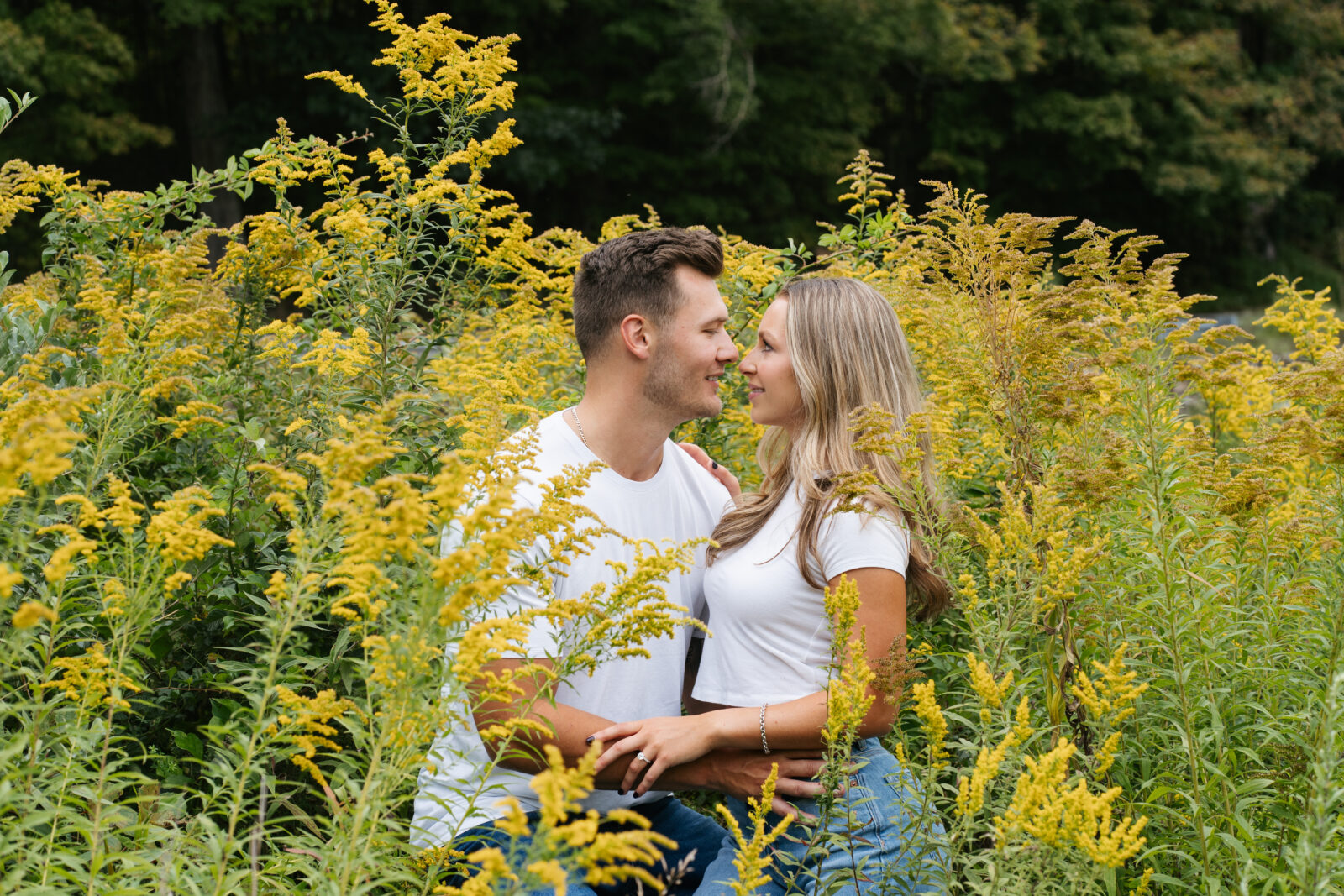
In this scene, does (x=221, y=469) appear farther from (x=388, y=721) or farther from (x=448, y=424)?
(x=388, y=721)

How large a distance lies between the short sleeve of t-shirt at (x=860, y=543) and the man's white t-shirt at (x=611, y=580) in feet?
1.46

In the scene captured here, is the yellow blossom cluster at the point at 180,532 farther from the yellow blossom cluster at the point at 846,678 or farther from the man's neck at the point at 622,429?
the man's neck at the point at 622,429

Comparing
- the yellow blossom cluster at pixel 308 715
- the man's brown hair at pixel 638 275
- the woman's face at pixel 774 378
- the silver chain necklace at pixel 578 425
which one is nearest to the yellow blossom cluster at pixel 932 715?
the yellow blossom cluster at pixel 308 715

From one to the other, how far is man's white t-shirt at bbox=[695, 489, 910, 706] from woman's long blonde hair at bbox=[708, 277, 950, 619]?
127mm

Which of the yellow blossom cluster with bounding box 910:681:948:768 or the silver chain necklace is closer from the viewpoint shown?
the yellow blossom cluster with bounding box 910:681:948:768

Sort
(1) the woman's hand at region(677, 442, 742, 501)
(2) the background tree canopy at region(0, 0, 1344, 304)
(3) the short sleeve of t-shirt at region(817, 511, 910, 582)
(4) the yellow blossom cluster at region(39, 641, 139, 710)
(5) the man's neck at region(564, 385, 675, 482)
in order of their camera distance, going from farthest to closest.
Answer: (2) the background tree canopy at region(0, 0, 1344, 304) → (1) the woman's hand at region(677, 442, 742, 501) → (5) the man's neck at region(564, 385, 675, 482) → (3) the short sleeve of t-shirt at region(817, 511, 910, 582) → (4) the yellow blossom cluster at region(39, 641, 139, 710)

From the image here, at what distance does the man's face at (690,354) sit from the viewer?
129 inches

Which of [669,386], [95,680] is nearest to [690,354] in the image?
[669,386]

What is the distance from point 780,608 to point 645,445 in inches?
27.8

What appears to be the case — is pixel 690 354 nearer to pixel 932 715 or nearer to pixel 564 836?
pixel 932 715

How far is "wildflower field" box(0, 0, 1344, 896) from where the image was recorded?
6.07 feet

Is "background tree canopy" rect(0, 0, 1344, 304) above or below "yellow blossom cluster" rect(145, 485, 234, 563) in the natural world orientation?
above

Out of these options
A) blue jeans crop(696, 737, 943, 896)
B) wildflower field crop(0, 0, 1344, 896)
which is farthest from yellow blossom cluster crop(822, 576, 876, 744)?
blue jeans crop(696, 737, 943, 896)

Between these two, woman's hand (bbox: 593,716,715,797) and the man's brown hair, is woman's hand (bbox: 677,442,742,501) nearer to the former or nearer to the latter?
the man's brown hair
